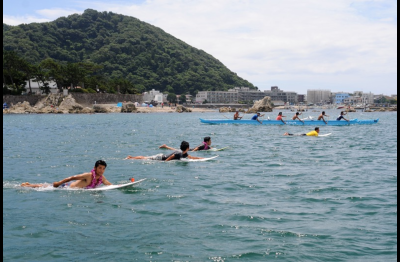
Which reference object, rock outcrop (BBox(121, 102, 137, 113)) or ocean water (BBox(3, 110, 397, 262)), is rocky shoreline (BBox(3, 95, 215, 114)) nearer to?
rock outcrop (BBox(121, 102, 137, 113))

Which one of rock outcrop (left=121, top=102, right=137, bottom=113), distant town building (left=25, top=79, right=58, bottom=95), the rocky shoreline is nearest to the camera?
the rocky shoreline

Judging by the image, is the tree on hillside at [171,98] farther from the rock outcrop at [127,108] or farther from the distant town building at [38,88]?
the distant town building at [38,88]

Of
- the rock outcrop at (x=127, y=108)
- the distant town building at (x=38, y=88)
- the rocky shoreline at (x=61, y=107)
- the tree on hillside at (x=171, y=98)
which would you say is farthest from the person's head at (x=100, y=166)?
the tree on hillside at (x=171, y=98)

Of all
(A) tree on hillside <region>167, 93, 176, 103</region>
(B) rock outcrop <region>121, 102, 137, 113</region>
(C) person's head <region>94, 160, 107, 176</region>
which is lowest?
(C) person's head <region>94, 160, 107, 176</region>

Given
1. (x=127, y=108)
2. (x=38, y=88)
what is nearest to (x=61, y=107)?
(x=38, y=88)

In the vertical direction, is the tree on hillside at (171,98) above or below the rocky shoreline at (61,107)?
above

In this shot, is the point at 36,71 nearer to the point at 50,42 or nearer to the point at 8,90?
the point at 8,90

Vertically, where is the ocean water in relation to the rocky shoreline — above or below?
below

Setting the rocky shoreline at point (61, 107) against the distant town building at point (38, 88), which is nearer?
the rocky shoreline at point (61, 107)

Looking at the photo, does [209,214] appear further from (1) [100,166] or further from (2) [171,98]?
(2) [171,98]

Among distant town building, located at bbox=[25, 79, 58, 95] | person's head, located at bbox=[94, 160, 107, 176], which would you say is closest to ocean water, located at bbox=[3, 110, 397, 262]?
person's head, located at bbox=[94, 160, 107, 176]

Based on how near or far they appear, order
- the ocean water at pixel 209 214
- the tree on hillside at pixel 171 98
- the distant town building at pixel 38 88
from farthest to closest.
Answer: the tree on hillside at pixel 171 98, the distant town building at pixel 38 88, the ocean water at pixel 209 214

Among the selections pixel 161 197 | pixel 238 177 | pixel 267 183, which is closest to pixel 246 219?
pixel 161 197

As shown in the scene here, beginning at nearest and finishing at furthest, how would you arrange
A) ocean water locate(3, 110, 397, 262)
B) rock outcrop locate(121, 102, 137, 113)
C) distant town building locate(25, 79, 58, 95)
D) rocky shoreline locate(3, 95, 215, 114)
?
ocean water locate(3, 110, 397, 262), rocky shoreline locate(3, 95, 215, 114), distant town building locate(25, 79, 58, 95), rock outcrop locate(121, 102, 137, 113)
